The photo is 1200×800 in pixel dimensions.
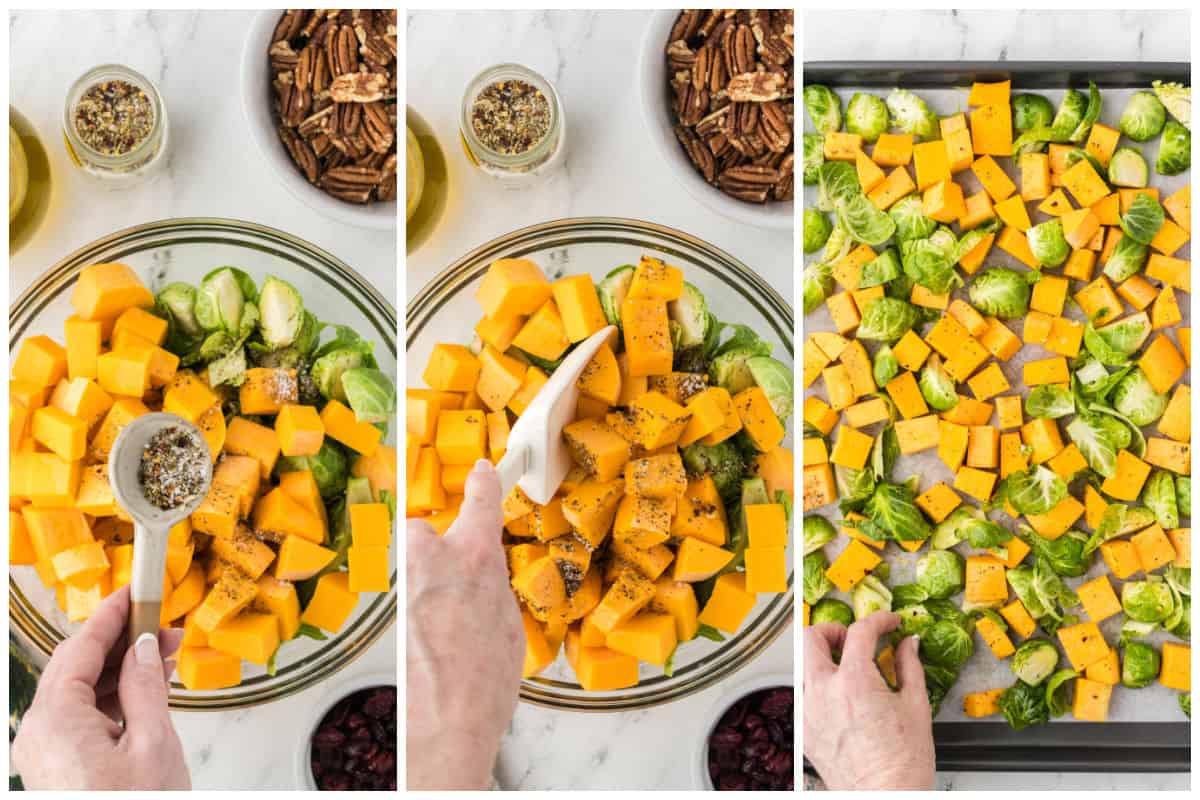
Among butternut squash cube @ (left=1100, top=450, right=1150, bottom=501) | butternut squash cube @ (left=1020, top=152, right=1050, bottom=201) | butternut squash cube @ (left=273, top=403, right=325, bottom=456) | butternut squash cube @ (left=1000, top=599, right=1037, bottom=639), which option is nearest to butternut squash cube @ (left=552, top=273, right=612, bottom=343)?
butternut squash cube @ (left=273, top=403, right=325, bottom=456)

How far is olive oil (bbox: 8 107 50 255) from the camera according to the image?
179cm

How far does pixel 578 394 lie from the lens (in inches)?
71.0

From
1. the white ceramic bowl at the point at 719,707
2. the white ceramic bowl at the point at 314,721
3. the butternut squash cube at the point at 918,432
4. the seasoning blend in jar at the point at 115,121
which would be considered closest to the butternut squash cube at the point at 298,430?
the white ceramic bowl at the point at 314,721

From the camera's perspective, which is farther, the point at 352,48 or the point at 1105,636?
the point at 1105,636

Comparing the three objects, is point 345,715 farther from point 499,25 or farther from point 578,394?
point 499,25

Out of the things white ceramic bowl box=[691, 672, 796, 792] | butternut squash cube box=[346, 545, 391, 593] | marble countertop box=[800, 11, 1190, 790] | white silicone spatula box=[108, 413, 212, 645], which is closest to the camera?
white silicone spatula box=[108, 413, 212, 645]

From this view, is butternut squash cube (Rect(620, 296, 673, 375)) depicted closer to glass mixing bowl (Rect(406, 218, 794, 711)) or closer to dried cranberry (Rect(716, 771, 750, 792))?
glass mixing bowl (Rect(406, 218, 794, 711))

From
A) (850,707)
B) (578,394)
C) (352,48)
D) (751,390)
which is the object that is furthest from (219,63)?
(850,707)

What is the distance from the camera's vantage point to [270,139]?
1733 millimetres

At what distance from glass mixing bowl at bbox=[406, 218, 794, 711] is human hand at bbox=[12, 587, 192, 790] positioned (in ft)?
2.55

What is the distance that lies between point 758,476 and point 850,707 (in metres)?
0.61

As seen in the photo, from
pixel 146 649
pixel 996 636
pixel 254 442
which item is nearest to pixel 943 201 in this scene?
pixel 996 636

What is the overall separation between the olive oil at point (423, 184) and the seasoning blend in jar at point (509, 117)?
0.25 ft

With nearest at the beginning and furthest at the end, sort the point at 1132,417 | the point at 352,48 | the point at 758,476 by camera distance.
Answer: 1. the point at 352,48
2. the point at 758,476
3. the point at 1132,417
